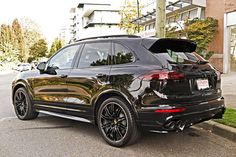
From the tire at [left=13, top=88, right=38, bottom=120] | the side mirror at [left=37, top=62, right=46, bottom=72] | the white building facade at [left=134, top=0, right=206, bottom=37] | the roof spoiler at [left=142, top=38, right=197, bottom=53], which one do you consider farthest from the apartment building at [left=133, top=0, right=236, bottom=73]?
the roof spoiler at [left=142, top=38, right=197, bottom=53]

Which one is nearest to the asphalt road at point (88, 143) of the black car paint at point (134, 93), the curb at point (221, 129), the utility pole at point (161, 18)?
the curb at point (221, 129)

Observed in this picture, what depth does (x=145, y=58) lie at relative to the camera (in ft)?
15.3

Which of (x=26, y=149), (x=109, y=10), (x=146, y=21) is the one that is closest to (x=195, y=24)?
(x=146, y=21)

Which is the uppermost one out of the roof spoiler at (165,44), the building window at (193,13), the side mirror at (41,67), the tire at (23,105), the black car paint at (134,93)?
the building window at (193,13)

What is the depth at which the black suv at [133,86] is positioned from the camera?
4367mm

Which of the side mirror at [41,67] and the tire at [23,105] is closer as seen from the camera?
the side mirror at [41,67]

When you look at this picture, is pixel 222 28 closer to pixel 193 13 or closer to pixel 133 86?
pixel 193 13

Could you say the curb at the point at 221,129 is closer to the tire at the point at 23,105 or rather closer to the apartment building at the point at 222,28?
the tire at the point at 23,105

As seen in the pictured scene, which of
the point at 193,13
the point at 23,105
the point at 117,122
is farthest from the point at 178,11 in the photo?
the point at 117,122

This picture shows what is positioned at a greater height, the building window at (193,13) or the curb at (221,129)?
the building window at (193,13)

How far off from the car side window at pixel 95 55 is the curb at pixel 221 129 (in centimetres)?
221

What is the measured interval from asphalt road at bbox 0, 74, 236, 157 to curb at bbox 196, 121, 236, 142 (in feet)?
0.30

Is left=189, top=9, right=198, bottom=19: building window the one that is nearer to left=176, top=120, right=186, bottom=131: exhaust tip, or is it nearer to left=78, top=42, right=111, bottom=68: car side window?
left=78, top=42, right=111, bottom=68: car side window

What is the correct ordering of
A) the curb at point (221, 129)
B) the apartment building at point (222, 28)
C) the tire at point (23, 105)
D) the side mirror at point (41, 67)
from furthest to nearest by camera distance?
the apartment building at point (222, 28), the tire at point (23, 105), the side mirror at point (41, 67), the curb at point (221, 129)
